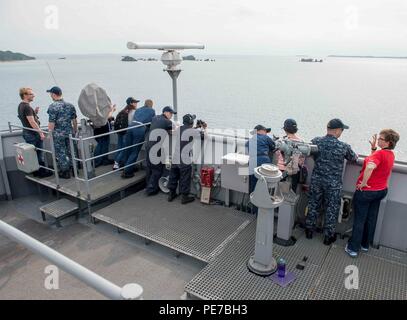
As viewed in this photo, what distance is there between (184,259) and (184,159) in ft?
4.82

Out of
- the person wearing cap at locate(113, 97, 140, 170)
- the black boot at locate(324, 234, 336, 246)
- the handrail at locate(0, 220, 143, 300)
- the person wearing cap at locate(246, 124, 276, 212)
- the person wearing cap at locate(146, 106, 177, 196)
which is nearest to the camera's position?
the handrail at locate(0, 220, 143, 300)

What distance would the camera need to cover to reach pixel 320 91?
1599cm

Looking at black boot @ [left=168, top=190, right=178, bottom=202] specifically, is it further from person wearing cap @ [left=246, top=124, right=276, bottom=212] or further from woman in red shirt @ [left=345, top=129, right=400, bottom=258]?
woman in red shirt @ [left=345, top=129, right=400, bottom=258]

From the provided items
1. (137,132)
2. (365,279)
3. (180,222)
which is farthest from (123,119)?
(365,279)

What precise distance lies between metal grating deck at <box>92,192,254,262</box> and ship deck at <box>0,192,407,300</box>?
1cm

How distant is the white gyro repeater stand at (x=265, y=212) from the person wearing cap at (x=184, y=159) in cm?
163

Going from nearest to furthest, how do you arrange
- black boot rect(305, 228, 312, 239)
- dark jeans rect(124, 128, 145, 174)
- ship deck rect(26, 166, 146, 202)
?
black boot rect(305, 228, 312, 239) < ship deck rect(26, 166, 146, 202) < dark jeans rect(124, 128, 145, 174)

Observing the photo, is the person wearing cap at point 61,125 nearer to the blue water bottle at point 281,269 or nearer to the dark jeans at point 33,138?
the dark jeans at point 33,138

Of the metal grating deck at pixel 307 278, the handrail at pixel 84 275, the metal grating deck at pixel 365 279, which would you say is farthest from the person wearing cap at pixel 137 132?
the handrail at pixel 84 275

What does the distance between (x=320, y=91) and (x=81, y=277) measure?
54.6ft

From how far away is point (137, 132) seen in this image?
5.12 m

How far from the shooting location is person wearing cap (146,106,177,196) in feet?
15.2

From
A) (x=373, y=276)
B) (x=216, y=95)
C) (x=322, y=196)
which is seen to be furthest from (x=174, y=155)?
(x=216, y=95)

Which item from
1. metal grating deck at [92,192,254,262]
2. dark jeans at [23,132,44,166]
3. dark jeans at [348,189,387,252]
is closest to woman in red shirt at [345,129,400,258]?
dark jeans at [348,189,387,252]
